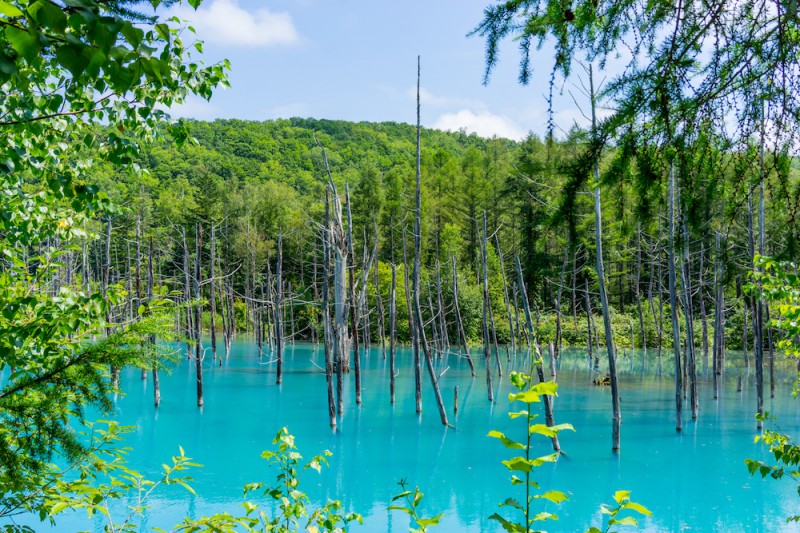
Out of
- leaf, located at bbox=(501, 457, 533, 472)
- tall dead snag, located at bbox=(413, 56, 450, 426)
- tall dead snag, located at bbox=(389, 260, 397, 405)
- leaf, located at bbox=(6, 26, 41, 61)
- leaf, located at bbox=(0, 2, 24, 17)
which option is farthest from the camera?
tall dead snag, located at bbox=(389, 260, 397, 405)

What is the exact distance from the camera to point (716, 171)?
210 centimetres

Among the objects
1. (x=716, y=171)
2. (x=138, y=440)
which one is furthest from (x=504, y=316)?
(x=716, y=171)

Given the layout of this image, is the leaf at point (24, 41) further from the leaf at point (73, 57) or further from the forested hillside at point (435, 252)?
the forested hillside at point (435, 252)

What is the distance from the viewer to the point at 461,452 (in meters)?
10.5

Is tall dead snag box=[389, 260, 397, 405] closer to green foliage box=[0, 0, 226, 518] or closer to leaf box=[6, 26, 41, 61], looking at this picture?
green foliage box=[0, 0, 226, 518]

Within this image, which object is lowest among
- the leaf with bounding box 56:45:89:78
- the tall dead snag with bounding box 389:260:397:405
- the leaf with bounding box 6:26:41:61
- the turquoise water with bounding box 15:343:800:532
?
the turquoise water with bounding box 15:343:800:532

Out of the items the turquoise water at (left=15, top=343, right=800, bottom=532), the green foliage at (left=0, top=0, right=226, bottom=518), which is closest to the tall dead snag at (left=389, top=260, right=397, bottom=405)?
the turquoise water at (left=15, top=343, right=800, bottom=532)

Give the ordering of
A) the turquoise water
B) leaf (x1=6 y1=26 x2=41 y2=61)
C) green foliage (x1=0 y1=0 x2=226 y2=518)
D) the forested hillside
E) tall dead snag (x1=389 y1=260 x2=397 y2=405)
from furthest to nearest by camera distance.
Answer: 1. the forested hillside
2. tall dead snag (x1=389 y1=260 x2=397 y2=405)
3. the turquoise water
4. green foliage (x1=0 y1=0 x2=226 y2=518)
5. leaf (x1=6 y1=26 x2=41 y2=61)

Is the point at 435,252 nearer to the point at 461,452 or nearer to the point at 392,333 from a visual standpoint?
the point at 392,333

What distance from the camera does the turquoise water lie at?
7836 mm

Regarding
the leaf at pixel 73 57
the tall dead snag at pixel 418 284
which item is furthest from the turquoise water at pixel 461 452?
the leaf at pixel 73 57

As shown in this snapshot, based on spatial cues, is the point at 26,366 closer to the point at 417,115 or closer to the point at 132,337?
the point at 132,337

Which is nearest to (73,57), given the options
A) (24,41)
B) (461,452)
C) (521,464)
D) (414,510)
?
(24,41)

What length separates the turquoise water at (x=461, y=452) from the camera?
784 cm
